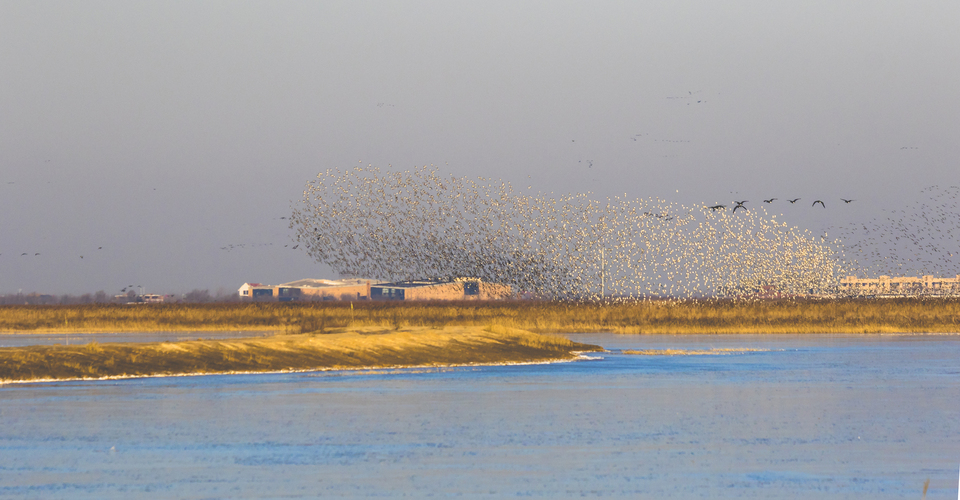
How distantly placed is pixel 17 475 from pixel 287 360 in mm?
21679

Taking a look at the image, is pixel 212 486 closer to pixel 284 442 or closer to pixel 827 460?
pixel 284 442

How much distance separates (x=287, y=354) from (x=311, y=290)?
124 metres

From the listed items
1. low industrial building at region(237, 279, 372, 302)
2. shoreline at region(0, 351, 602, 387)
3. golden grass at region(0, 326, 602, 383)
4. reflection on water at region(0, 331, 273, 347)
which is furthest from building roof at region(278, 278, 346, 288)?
shoreline at region(0, 351, 602, 387)

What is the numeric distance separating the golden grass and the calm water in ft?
7.77

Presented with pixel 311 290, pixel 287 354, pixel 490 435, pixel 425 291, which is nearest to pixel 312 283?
pixel 311 290

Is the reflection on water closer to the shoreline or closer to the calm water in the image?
the shoreline

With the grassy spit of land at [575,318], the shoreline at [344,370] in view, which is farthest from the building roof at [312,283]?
the shoreline at [344,370]

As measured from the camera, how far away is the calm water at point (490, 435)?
55.1 ft

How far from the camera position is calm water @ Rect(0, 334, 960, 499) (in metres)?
16.8

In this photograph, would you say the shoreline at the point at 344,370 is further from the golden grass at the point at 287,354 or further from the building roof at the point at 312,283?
the building roof at the point at 312,283

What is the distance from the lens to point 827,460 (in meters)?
19.1

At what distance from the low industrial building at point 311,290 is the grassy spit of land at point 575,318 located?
79.4 m

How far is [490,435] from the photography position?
22.0m

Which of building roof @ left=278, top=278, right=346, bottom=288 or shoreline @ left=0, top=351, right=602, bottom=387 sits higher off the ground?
building roof @ left=278, top=278, right=346, bottom=288
